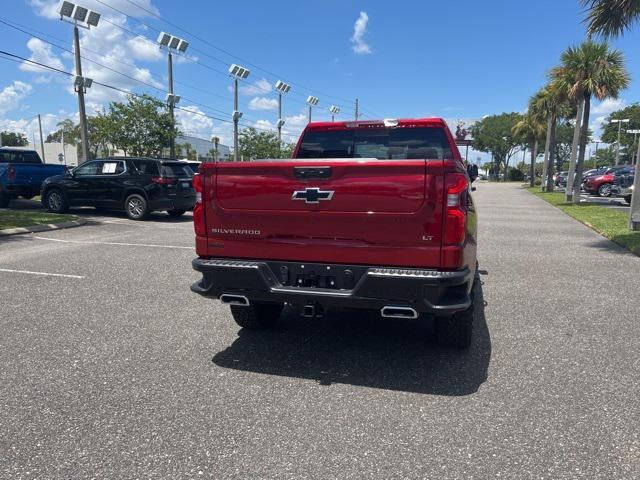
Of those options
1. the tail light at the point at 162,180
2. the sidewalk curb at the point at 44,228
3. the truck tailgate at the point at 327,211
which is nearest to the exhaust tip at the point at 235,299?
the truck tailgate at the point at 327,211

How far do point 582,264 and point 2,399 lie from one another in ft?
27.8

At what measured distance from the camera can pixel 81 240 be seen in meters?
10.2

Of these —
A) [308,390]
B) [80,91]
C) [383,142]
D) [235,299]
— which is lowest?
[308,390]

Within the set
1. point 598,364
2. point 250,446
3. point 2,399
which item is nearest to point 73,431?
point 2,399

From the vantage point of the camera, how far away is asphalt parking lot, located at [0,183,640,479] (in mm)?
2758

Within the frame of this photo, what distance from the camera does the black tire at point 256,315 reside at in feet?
15.4

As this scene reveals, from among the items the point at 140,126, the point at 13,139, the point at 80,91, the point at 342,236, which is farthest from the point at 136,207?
the point at 13,139

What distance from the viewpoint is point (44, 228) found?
37.8 ft

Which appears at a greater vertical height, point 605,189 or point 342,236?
point 342,236

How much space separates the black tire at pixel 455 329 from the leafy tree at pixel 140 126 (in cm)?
2865

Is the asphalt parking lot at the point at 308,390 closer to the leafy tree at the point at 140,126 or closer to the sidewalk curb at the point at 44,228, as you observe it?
the sidewalk curb at the point at 44,228

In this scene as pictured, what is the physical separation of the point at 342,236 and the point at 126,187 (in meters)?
11.4

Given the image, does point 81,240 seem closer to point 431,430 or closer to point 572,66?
point 431,430

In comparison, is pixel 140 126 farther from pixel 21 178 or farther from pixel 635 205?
pixel 635 205
